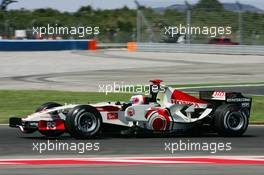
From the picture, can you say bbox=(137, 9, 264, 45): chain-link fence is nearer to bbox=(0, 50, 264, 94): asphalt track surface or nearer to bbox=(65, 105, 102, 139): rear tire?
bbox=(0, 50, 264, 94): asphalt track surface

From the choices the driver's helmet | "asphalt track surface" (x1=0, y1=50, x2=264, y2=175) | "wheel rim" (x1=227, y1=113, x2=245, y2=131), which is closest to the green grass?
"asphalt track surface" (x1=0, y1=50, x2=264, y2=175)

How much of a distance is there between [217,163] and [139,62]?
86.1 feet

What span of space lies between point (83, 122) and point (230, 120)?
2.47m

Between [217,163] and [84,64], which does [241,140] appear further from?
[84,64]

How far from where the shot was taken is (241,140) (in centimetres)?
1266

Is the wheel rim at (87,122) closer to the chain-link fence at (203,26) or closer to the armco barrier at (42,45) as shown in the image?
Result: the armco barrier at (42,45)

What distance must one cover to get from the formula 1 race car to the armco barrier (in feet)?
100

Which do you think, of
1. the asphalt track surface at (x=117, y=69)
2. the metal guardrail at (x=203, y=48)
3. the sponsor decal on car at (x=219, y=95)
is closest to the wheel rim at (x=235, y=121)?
the sponsor decal on car at (x=219, y=95)

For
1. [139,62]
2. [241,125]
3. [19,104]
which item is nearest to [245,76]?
[139,62]

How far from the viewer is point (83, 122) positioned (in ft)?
39.8

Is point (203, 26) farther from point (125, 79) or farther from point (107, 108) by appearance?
point (107, 108)

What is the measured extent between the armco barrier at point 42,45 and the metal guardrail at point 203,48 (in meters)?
3.65

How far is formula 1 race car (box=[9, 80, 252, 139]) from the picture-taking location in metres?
12.2

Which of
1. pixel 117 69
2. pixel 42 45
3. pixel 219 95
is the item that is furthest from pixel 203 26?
pixel 219 95
